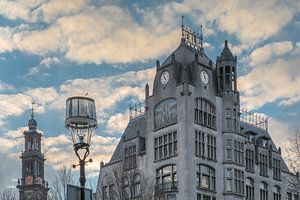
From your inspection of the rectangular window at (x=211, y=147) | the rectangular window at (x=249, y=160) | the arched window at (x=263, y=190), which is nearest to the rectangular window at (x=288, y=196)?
the arched window at (x=263, y=190)

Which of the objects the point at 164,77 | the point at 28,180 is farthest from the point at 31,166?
the point at 164,77

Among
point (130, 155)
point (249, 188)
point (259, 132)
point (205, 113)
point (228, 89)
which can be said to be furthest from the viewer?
point (259, 132)

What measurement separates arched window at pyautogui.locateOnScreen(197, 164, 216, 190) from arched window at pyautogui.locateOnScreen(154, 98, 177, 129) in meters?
6.37

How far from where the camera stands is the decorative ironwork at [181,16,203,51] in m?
83.4

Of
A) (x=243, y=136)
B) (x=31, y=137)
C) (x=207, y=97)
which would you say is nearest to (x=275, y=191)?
(x=243, y=136)

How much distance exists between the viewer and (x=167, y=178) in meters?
76.0

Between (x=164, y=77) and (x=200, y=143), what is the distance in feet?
30.2

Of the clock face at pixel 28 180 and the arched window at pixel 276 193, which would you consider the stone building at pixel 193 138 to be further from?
the clock face at pixel 28 180

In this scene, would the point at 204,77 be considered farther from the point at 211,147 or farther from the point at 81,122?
the point at 81,122

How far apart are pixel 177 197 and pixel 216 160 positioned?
736cm

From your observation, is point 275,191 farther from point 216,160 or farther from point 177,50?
point 177,50

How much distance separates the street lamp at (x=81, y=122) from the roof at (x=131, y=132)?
208 feet

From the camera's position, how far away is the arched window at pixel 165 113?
76.7 meters

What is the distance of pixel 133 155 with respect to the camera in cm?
8219
